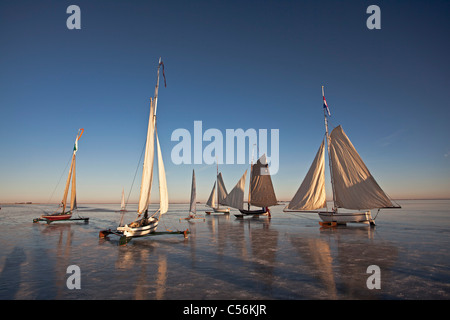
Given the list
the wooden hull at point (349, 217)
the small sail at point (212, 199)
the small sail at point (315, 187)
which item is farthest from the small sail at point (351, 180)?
the small sail at point (212, 199)

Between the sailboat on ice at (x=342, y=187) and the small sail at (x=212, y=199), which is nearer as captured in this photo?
the sailboat on ice at (x=342, y=187)

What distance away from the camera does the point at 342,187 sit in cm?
3347

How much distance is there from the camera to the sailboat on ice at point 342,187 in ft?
103

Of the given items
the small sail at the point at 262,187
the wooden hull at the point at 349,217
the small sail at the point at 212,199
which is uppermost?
the small sail at the point at 262,187

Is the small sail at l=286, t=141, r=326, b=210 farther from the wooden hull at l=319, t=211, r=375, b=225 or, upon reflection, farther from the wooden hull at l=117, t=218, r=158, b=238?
the wooden hull at l=117, t=218, r=158, b=238

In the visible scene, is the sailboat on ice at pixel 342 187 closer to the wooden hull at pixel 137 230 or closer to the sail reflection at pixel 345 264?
the sail reflection at pixel 345 264

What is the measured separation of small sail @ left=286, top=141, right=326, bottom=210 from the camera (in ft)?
115

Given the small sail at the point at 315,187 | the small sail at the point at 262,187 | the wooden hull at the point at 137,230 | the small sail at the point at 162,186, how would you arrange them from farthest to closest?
the small sail at the point at 262,187 < the small sail at the point at 315,187 < the small sail at the point at 162,186 < the wooden hull at the point at 137,230

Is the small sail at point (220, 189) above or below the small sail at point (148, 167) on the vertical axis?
below

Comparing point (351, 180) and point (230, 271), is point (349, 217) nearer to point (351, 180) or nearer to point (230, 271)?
point (351, 180)

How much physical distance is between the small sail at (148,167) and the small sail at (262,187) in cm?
3321

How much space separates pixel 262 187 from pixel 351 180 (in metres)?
22.7
